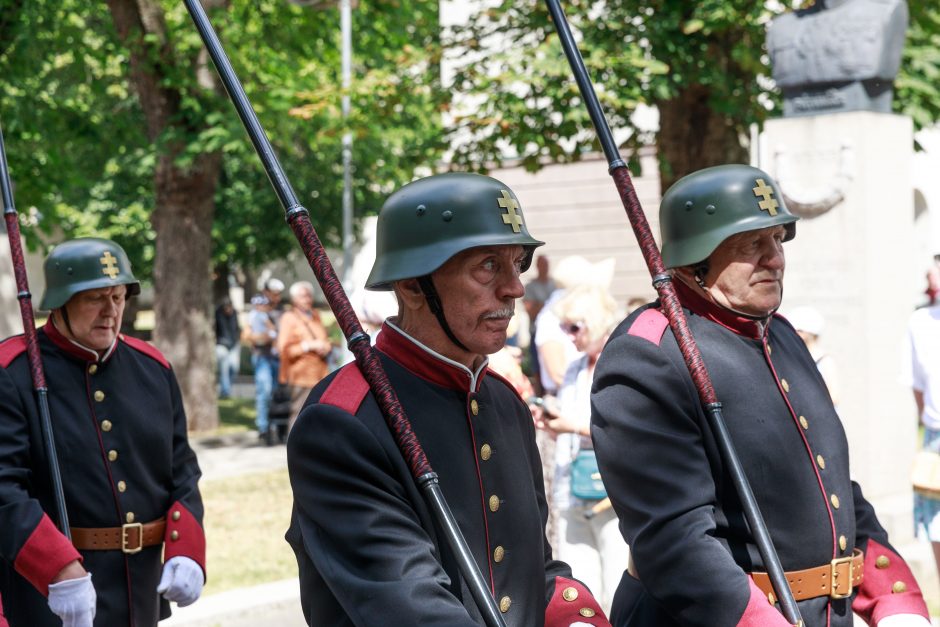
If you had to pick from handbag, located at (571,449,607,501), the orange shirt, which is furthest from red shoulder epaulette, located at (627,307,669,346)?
the orange shirt

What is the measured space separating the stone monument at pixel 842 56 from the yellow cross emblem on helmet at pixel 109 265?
20.4ft

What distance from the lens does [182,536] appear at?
5.15m

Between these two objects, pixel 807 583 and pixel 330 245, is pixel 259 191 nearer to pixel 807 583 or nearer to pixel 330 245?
pixel 330 245

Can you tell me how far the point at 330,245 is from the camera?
31250 mm

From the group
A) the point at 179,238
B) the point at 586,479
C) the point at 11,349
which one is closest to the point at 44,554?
the point at 11,349

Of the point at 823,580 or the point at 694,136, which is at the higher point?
the point at 694,136

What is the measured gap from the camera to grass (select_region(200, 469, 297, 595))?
29.9 ft

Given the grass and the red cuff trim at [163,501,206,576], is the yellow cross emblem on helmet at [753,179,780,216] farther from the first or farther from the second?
the grass

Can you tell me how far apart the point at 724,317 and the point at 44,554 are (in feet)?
7.50

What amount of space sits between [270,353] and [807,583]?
1473cm

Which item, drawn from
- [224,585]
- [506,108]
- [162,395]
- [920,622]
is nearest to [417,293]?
[920,622]

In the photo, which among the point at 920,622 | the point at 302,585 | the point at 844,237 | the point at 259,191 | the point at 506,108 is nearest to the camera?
the point at 302,585

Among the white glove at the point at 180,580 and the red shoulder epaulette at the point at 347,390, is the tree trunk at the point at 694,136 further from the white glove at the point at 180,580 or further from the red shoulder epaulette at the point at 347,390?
the red shoulder epaulette at the point at 347,390

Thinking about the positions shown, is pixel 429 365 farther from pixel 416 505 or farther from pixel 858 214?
pixel 858 214
